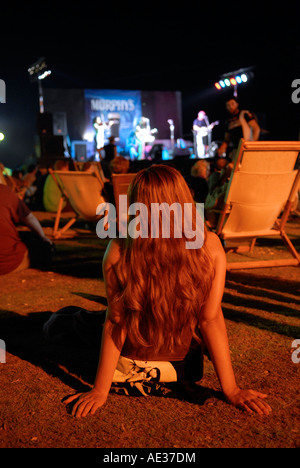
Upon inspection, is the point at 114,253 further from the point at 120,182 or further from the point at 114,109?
the point at 114,109

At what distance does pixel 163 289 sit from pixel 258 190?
2.37 metres

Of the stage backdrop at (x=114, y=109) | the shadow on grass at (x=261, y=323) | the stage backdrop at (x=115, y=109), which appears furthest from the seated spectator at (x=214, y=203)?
the stage backdrop at (x=115, y=109)

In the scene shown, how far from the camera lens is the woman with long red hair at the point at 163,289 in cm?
171

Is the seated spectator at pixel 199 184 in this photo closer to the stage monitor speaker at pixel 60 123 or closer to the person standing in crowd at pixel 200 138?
the person standing in crowd at pixel 200 138

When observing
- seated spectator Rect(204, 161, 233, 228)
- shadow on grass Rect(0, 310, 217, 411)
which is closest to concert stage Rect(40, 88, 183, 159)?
seated spectator Rect(204, 161, 233, 228)

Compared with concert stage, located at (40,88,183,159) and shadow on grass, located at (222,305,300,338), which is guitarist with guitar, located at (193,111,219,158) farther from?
Result: shadow on grass, located at (222,305,300,338)

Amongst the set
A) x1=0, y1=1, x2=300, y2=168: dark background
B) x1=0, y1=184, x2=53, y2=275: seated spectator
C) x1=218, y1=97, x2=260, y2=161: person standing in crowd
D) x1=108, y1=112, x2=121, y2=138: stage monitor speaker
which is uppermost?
x1=0, y1=1, x2=300, y2=168: dark background

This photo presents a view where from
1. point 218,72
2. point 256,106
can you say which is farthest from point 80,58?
Answer: point 256,106

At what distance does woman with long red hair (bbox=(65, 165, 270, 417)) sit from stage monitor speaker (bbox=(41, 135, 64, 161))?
625 inches

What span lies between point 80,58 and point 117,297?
21.8 metres

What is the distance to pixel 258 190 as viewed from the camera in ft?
12.8

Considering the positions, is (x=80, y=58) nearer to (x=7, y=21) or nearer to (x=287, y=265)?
(x=7, y=21)

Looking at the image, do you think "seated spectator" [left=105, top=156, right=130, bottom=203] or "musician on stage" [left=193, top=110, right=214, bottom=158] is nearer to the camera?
"seated spectator" [left=105, top=156, right=130, bottom=203]

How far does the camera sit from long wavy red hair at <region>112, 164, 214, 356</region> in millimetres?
1694
